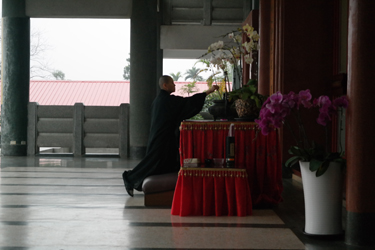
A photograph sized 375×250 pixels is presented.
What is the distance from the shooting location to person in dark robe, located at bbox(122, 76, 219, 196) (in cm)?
455

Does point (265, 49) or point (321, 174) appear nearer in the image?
point (321, 174)

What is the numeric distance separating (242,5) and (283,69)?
5837mm

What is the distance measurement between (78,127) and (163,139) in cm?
546

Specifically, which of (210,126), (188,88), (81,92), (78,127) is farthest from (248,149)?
(81,92)

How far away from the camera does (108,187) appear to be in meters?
5.31

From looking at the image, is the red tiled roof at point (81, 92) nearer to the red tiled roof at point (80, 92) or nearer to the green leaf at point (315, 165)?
the red tiled roof at point (80, 92)

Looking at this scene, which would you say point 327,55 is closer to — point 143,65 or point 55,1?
point 143,65

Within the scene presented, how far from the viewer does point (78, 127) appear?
9.65m

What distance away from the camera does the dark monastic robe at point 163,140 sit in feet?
14.9

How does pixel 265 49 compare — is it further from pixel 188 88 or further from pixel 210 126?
pixel 188 88

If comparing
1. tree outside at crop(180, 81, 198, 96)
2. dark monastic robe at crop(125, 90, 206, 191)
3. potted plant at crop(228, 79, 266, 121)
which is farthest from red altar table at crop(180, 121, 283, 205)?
tree outside at crop(180, 81, 198, 96)

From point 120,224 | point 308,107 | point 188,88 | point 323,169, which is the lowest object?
point 120,224

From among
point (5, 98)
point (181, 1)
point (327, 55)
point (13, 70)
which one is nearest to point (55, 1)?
point (13, 70)

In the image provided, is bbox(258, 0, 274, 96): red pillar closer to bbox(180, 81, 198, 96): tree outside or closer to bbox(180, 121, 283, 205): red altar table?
bbox(180, 121, 283, 205): red altar table
